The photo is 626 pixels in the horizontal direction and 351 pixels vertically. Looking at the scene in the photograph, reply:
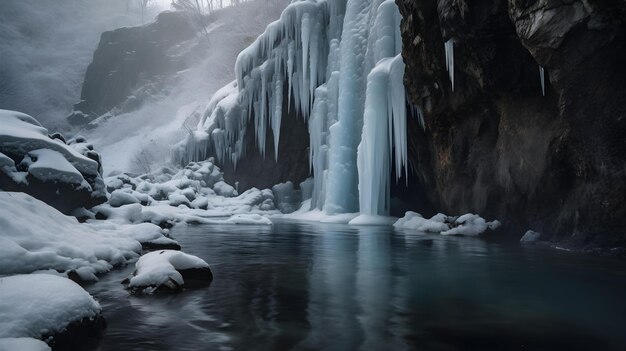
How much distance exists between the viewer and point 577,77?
924cm

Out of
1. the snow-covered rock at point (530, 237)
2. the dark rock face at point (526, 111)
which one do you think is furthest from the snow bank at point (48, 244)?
the snow-covered rock at point (530, 237)

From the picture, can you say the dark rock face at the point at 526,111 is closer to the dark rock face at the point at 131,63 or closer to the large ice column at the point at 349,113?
the large ice column at the point at 349,113

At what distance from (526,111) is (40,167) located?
42.3 feet

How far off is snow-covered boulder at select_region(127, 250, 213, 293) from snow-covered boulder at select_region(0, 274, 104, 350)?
144 cm

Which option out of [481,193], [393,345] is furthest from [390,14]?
[393,345]

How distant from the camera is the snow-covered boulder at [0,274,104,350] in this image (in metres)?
2.84

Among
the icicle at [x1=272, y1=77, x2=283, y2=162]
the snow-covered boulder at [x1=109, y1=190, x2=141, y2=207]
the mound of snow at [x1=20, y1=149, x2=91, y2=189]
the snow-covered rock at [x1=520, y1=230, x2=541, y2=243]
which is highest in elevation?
the icicle at [x1=272, y1=77, x2=283, y2=162]

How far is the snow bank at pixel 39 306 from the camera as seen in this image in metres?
2.87

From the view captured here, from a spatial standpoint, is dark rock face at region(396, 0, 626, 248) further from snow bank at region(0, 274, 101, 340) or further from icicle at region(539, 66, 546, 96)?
snow bank at region(0, 274, 101, 340)

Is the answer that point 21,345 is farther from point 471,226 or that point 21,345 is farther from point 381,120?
point 381,120

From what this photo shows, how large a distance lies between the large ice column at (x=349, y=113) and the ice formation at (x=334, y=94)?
0.05 meters

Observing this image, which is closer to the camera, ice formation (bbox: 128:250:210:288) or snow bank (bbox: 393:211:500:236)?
ice formation (bbox: 128:250:210:288)

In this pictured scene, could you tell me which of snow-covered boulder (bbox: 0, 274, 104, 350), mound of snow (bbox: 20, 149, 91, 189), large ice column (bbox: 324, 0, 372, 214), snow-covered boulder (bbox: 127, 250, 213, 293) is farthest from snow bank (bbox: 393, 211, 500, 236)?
snow-covered boulder (bbox: 0, 274, 104, 350)

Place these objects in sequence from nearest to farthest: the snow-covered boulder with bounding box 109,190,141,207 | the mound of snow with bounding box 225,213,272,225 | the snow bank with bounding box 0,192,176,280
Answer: the snow bank with bounding box 0,192,176,280
the snow-covered boulder with bounding box 109,190,141,207
the mound of snow with bounding box 225,213,272,225
